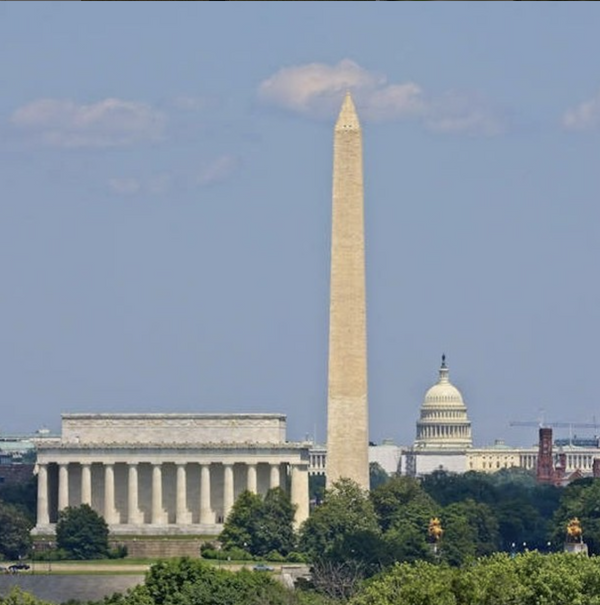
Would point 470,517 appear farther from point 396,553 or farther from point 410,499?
point 396,553

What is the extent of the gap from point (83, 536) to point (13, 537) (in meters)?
3.10

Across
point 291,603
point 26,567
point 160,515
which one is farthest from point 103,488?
point 291,603

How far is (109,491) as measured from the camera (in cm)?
18062

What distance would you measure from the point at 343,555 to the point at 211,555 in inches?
521

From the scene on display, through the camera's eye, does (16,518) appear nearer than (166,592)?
No

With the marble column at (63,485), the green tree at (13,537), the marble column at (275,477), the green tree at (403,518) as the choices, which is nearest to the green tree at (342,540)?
the green tree at (403,518)

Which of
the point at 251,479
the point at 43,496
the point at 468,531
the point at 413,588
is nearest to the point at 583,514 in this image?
the point at 468,531

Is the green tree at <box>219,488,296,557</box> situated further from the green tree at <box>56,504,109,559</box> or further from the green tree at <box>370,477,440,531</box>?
the green tree at <box>56,504,109,559</box>

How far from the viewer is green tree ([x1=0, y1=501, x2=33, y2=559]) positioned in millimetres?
162250

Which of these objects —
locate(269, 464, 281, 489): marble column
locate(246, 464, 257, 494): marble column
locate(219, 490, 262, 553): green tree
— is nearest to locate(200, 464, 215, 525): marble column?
locate(246, 464, 257, 494): marble column

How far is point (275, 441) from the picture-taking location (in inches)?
7195

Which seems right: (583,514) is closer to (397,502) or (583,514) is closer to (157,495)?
(397,502)

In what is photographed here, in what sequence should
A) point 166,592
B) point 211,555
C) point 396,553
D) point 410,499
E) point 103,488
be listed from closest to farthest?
point 166,592 → point 396,553 → point 211,555 → point 410,499 → point 103,488

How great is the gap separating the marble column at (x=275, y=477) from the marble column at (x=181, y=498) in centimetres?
409
